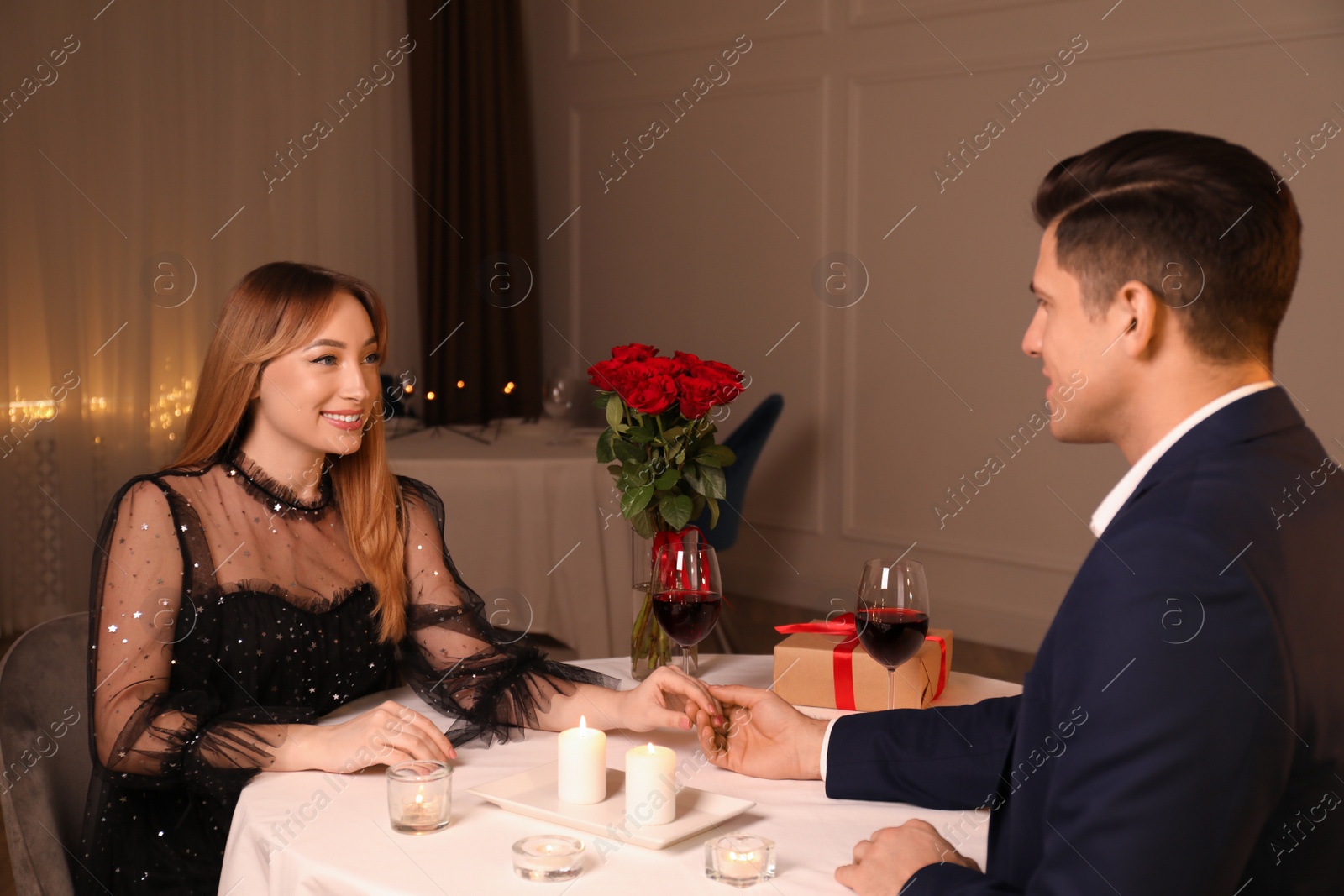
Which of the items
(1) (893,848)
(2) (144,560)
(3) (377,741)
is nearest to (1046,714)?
(1) (893,848)

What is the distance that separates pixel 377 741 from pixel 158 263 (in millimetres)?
4256

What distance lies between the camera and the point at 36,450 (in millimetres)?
4773

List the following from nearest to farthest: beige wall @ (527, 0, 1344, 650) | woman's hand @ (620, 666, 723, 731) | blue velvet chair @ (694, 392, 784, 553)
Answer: woman's hand @ (620, 666, 723, 731), beige wall @ (527, 0, 1344, 650), blue velvet chair @ (694, 392, 784, 553)

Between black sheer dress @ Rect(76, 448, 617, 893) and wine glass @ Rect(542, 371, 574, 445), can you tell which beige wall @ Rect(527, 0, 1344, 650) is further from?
black sheer dress @ Rect(76, 448, 617, 893)

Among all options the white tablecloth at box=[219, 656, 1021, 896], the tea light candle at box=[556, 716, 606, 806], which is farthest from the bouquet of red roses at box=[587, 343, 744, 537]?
the tea light candle at box=[556, 716, 606, 806]

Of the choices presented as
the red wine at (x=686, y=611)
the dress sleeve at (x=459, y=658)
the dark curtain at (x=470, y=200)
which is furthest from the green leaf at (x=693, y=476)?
the dark curtain at (x=470, y=200)

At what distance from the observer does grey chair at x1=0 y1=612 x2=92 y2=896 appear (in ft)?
5.03

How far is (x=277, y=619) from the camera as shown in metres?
1.88

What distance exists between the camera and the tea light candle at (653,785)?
1.27m

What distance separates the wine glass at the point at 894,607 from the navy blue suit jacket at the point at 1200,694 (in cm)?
43

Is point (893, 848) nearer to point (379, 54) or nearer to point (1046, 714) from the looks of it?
point (1046, 714)

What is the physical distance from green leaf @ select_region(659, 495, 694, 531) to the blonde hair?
0.48m

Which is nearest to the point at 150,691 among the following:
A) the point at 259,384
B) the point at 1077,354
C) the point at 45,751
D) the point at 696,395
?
the point at 45,751

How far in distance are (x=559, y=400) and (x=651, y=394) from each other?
9.93 ft
